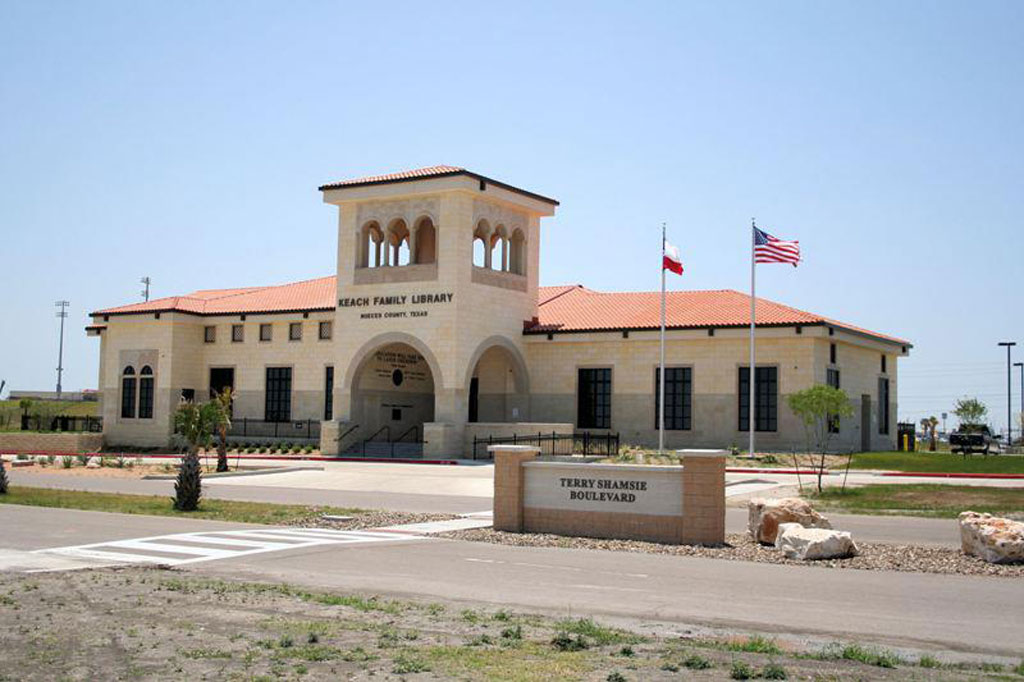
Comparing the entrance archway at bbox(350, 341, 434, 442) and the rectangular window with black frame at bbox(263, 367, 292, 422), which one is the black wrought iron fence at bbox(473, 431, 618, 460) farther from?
the rectangular window with black frame at bbox(263, 367, 292, 422)

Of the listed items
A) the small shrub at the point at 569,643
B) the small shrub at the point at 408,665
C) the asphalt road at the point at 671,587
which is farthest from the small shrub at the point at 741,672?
the small shrub at the point at 408,665

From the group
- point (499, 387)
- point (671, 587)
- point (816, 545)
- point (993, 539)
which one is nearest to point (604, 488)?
point (816, 545)

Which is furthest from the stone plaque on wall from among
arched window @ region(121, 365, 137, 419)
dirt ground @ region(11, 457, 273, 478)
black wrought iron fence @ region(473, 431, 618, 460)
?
arched window @ region(121, 365, 137, 419)

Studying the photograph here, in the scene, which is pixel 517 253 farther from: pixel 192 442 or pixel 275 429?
pixel 192 442

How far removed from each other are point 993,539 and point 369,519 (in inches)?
449

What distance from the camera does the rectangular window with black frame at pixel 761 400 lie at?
40844 mm

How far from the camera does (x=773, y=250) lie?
37.8m

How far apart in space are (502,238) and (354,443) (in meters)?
10.9

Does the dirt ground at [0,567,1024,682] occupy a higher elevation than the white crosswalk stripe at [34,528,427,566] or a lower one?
higher

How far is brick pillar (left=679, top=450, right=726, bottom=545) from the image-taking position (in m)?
17.0

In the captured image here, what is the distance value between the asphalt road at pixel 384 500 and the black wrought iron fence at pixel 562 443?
9.21m

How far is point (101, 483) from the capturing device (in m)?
31.2

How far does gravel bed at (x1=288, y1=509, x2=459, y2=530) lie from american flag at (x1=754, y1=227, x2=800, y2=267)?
1983 centimetres

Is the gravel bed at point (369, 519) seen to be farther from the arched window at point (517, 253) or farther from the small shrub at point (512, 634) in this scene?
the arched window at point (517, 253)
